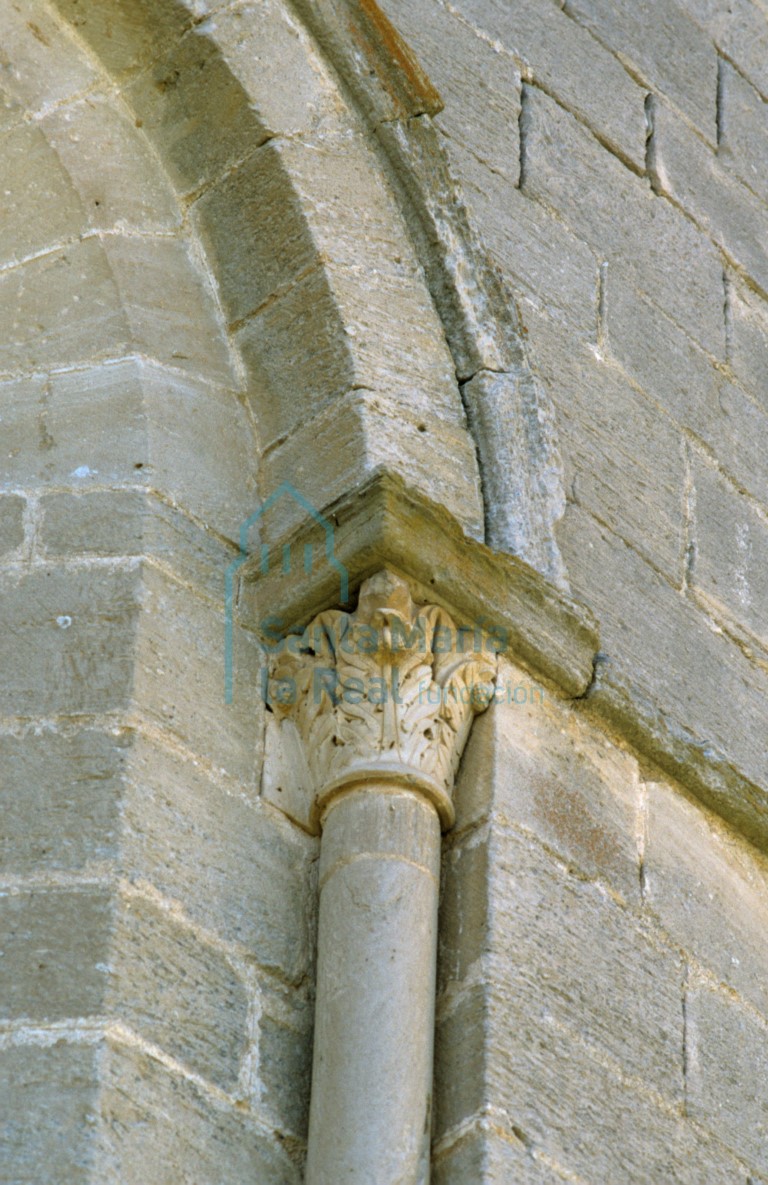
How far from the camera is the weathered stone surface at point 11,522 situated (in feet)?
10.5

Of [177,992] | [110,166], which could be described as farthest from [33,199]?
[177,992]

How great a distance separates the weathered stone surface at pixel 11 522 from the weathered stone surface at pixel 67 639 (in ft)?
0.20

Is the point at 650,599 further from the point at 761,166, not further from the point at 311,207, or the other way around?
the point at 761,166

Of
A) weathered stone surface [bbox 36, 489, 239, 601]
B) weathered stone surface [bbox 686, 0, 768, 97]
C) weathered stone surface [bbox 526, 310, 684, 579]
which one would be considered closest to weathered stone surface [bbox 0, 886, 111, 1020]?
weathered stone surface [bbox 36, 489, 239, 601]

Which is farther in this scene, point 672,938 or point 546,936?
point 672,938

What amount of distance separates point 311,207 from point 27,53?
671 millimetres

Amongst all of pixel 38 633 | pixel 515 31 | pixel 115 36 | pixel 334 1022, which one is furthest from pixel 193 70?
pixel 334 1022

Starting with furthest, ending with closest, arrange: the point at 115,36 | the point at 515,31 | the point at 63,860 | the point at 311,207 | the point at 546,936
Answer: the point at 515,31 → the point at 115,36 → the point at 311,207 → the point at 546,936 → the point at 63,860

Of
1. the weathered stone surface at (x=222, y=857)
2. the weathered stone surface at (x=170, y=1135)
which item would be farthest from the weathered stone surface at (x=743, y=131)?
the weathered stone surface at (x=170, y=1135)

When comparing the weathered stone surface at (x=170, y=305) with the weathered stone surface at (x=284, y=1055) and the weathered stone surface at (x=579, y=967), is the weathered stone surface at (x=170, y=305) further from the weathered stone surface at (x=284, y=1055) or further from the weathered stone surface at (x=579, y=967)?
the weathered stone surface at (x=284, y=1055)

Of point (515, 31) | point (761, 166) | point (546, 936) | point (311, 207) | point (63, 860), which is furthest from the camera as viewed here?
point (761, 166)

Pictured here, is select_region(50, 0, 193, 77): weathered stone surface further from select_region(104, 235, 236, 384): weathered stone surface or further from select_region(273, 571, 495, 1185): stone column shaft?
select_region(273, 571, 495, 1185): stone column shaft

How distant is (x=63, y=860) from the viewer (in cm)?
277

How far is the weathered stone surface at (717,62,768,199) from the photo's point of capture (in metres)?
4.73
